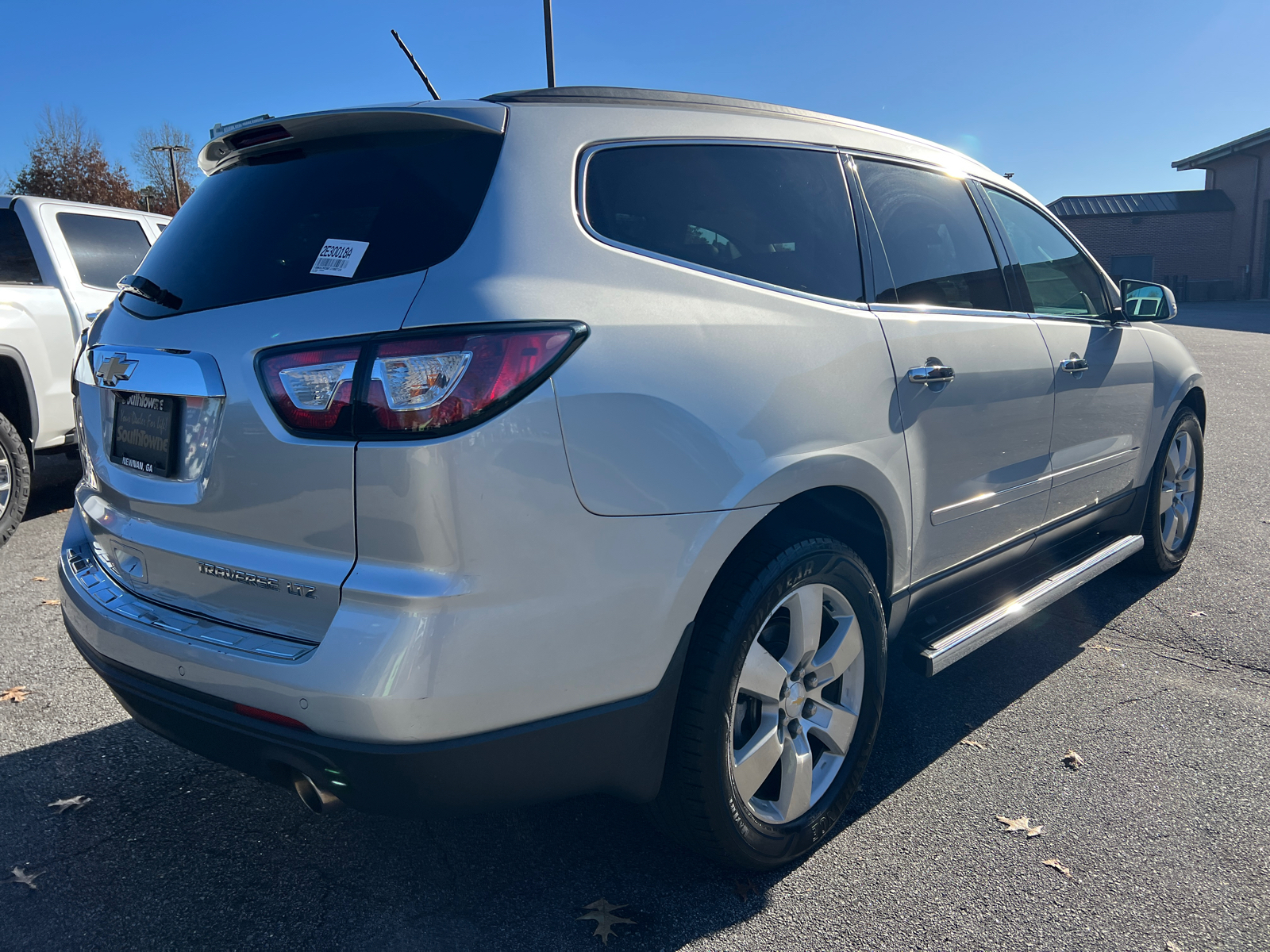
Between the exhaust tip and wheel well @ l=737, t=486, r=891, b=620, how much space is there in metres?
1.06

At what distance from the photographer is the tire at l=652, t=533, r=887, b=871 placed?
217cm

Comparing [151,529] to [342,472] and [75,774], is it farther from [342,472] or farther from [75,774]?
[75,774]

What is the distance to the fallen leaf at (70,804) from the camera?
2736mm

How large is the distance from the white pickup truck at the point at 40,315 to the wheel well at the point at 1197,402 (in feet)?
19.4

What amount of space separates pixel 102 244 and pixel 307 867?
5549 millimetres

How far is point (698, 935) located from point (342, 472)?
1.36m

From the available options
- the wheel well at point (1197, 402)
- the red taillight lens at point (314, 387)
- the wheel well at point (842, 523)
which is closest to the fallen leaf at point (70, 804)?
the red taillight lens at point (314, 387)

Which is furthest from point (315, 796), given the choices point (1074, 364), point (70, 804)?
point (1074, 364)

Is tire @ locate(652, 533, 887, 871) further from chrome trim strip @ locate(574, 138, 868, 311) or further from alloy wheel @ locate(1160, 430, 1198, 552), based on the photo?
alloy wheel @ locate(1160, 430, 1198, 552)

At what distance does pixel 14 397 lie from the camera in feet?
18.7

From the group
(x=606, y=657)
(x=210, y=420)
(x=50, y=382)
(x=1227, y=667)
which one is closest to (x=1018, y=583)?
(x=1227, y=667)

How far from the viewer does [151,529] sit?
7.11ft

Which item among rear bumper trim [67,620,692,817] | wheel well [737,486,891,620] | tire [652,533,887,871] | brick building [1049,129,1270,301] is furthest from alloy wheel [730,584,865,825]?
brick building [1049,129,1270,301]

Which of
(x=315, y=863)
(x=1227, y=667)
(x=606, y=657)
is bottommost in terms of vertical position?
(x=1227, y=667)
